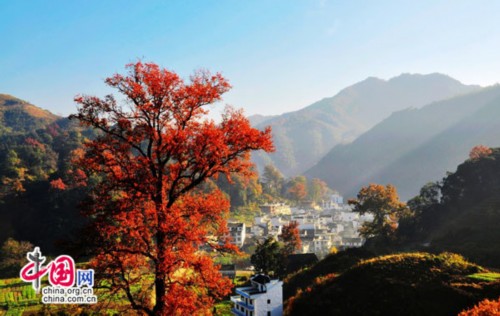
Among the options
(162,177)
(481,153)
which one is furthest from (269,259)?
(481,153)

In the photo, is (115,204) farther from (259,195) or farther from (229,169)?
(259,195)

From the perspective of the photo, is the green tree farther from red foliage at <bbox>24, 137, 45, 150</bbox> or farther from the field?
red foliage at <bbox>24, 137, 45, 150</bbox>

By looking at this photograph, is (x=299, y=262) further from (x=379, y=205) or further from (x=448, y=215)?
(x=448, y=215)

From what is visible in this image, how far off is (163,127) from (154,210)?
7.10 feet

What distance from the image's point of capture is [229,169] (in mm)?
9500

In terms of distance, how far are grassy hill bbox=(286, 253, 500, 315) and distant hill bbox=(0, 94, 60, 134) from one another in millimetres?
149808

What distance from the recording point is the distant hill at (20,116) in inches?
5817

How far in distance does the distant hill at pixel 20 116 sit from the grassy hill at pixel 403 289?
14981 centimetres

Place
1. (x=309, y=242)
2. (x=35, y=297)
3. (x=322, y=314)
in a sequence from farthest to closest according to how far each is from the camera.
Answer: (x=309, y=242)
(x=35, y=297)
(x=322, y=314)

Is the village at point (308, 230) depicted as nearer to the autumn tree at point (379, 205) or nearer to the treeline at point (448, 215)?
the autumn tree at point (379, 205)

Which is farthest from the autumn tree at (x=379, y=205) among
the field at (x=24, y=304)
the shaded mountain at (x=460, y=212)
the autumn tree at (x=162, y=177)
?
the autumn tree at (x=162, y=177)

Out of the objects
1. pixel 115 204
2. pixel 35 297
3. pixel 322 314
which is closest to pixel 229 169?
pixel 115 204

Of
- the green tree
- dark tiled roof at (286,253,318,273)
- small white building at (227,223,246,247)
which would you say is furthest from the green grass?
small white building at (227,223,246,247)

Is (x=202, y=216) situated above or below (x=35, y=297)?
above
